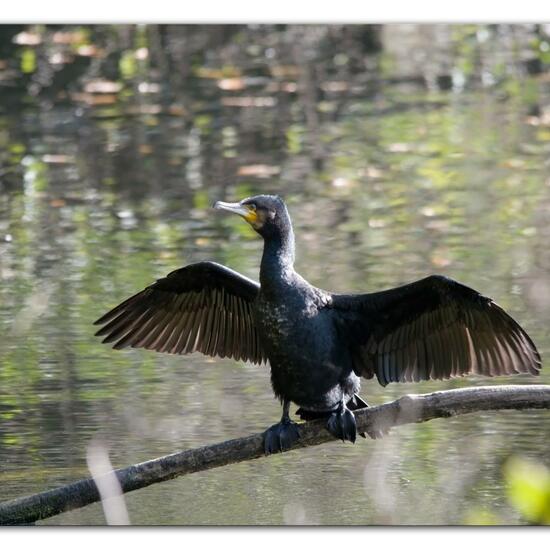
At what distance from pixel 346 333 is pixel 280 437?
345mm

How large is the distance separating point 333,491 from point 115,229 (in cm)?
273

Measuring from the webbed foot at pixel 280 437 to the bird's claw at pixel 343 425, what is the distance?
11 centimetres

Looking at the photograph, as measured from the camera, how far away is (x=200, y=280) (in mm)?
4539

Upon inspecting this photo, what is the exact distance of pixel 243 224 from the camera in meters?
7.08

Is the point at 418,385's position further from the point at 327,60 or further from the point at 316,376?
the point at 327,60

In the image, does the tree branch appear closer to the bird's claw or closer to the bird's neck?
the bird's claw

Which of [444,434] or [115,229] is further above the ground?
[115,229]

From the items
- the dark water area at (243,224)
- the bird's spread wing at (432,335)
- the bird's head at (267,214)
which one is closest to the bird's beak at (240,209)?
the bird's head at (267,214)

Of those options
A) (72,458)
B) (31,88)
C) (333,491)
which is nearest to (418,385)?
(333,491)

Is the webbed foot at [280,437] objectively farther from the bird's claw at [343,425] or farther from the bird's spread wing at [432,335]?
the bird's spread wing at [432,335]

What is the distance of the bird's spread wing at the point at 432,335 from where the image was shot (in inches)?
165

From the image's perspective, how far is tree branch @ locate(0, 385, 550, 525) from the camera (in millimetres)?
3850

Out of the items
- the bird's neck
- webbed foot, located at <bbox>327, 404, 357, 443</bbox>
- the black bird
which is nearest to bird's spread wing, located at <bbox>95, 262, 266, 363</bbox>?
the black bird

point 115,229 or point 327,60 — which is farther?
point 327,60
